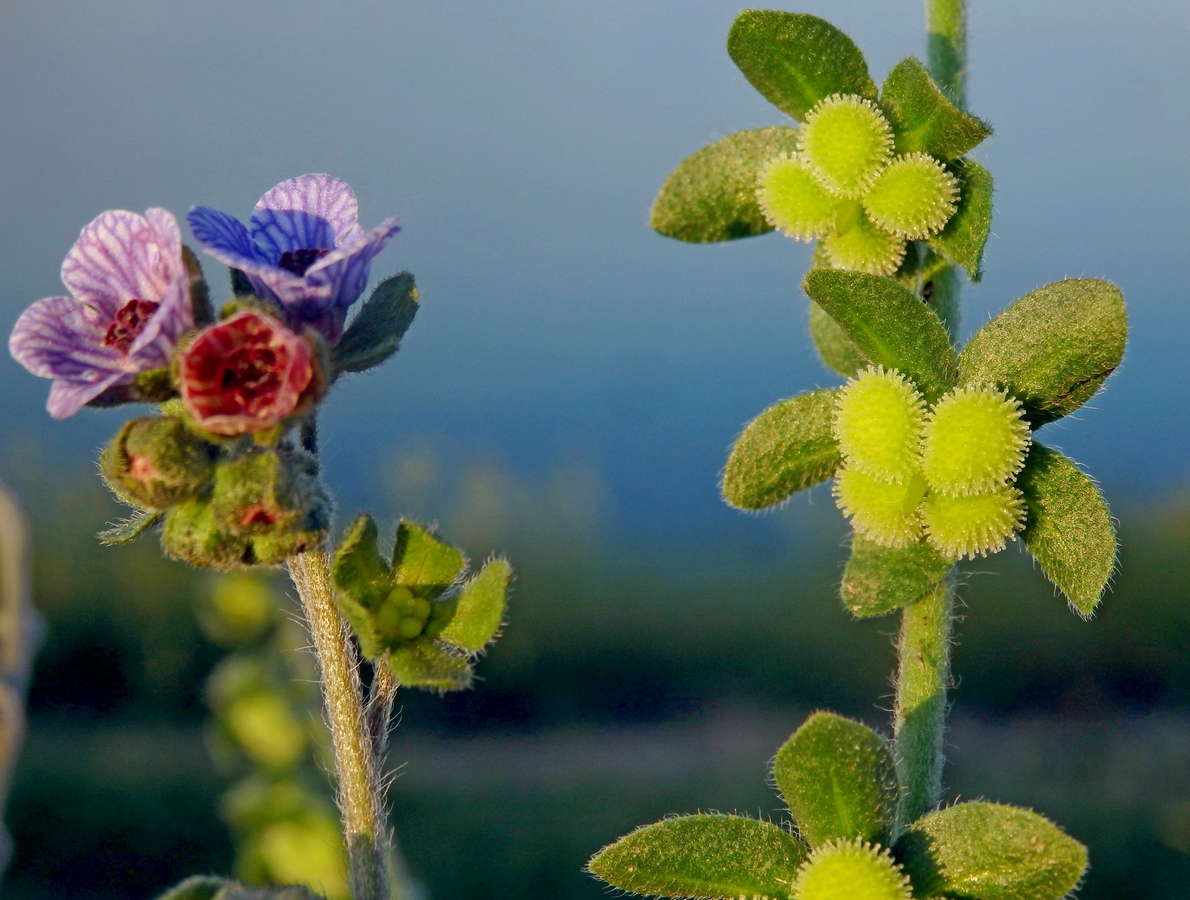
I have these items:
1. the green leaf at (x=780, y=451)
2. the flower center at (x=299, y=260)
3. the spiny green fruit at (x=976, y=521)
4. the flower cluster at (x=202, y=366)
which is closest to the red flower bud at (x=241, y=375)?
Answer: the flower cluster at (x=202, y=366)

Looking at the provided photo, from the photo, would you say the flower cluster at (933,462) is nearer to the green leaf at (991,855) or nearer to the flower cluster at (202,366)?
the green leaf at (991,855)

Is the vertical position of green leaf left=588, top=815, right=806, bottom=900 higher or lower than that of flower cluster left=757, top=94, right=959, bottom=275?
lower

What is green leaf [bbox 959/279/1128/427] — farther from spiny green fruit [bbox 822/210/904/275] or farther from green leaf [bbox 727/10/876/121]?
green leaf [bbox 727/10/876/121]

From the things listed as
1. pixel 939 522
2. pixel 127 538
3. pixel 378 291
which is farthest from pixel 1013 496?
pixel 127 538

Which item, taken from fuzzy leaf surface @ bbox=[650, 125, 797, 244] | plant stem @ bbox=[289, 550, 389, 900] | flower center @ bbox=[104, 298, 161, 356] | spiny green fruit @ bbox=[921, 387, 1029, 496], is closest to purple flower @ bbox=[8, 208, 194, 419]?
flower center @ bbox=[104, 298, 161, 356]

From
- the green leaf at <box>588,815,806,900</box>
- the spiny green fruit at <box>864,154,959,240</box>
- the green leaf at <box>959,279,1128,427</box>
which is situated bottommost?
the green leaf at <box>588,815,806,900</box>

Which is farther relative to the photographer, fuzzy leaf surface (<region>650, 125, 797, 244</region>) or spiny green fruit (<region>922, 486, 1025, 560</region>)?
fuzzy leaf surface (<region>650, 125, 797, 244</region>)

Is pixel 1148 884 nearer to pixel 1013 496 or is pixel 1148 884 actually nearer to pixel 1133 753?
pixel 1133 753
